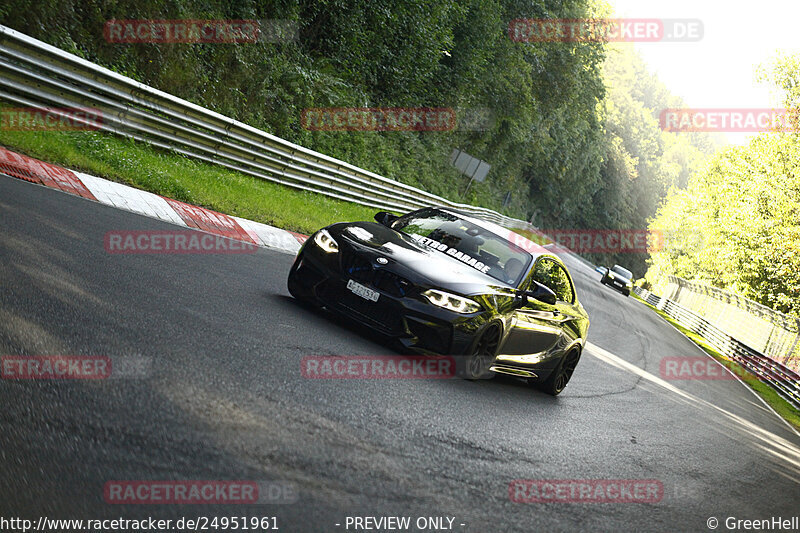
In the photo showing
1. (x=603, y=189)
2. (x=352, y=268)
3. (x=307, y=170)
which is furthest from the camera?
(x=603, y=189)

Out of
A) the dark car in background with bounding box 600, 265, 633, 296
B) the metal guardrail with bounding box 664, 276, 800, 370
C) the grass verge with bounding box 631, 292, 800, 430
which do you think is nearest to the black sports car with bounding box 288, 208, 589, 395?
the grass verge with bounding box 631, 292, 800, 430

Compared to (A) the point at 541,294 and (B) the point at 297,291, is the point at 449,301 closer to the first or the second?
(A) the point at 541,294

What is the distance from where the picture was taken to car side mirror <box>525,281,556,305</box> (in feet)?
27.1

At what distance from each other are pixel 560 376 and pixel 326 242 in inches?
128

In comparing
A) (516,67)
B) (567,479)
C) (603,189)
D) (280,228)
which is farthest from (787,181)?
(603,189)

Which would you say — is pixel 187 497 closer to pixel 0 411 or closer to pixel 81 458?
pixel 81 458

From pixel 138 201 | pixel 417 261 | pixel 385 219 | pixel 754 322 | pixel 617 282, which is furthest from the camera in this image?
pixel 617 282

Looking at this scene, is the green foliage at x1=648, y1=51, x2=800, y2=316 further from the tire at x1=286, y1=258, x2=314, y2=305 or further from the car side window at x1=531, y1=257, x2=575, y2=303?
the tire at x1=286, y1=258, x2=314, y2=305

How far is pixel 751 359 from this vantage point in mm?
27109

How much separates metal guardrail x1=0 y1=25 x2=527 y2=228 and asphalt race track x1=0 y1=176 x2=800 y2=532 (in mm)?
2701

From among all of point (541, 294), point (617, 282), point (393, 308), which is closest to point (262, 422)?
point (393, 308)

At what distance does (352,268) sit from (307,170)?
11660mm

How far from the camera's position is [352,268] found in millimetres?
7559

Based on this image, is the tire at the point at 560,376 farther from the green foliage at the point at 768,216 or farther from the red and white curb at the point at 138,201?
the green foliage at the point at 768,216
